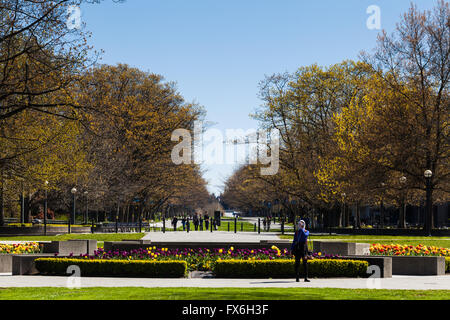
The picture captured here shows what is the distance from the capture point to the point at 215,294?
12.9 metres

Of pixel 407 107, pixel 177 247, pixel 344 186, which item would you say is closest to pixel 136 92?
pixel 344 186

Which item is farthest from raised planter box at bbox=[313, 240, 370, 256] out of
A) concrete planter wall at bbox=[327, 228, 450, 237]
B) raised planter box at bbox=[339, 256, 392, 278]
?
concrete planter wall at bbox=[327, 228, 450, 237]

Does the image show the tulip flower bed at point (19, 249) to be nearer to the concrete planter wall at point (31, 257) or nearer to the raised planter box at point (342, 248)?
the concrete planter wall at point (31, 257)

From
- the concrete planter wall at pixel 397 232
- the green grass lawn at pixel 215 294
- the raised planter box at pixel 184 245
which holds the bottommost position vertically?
the concrete planter wall at pixel 397 232

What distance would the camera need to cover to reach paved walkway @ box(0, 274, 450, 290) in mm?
15617

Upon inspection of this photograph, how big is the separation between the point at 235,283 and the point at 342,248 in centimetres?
729

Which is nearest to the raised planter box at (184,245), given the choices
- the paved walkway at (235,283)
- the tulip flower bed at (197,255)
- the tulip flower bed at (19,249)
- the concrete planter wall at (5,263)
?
the tulip flower bed at (197,255)

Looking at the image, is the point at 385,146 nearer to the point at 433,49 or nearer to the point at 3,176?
the point at 433,49

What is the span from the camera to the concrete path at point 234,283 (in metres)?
15.6

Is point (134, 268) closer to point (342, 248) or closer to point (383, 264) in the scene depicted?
point (383, 264)

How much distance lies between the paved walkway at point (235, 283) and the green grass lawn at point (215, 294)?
1.27 metres

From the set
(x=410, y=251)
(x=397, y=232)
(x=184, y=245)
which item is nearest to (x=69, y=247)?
(x=184, y=245)

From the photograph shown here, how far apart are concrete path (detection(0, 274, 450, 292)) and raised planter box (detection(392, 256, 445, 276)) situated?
178cm

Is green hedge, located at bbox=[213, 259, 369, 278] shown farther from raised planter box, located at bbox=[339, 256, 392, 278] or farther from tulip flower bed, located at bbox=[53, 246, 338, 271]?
raised planter box, located at bbox=[339, 256, 392, 278]
